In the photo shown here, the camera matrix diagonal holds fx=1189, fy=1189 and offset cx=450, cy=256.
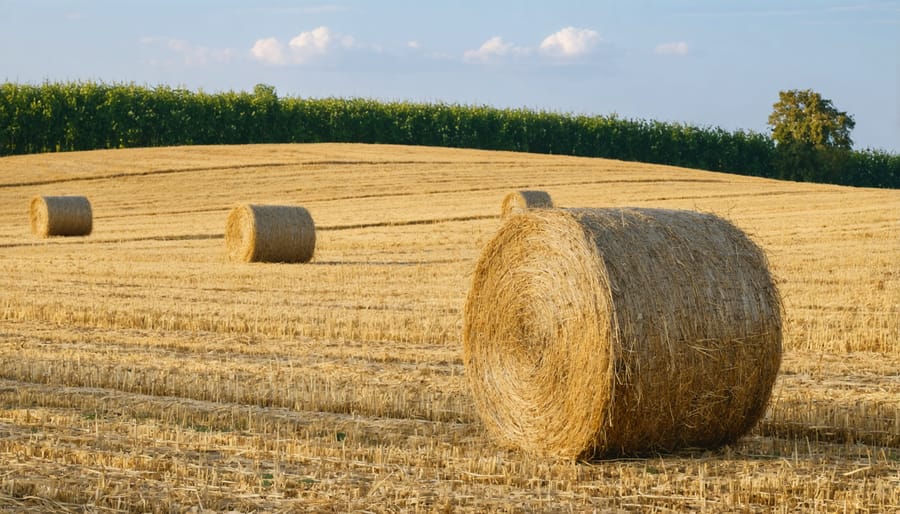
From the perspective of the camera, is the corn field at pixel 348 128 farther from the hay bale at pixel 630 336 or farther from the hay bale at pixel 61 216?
the hay bale at pixel 630 336

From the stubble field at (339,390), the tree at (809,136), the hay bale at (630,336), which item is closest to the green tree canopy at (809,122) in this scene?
the tree at (809,136)

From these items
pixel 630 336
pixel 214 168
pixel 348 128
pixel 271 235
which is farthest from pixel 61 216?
pixel 348 128

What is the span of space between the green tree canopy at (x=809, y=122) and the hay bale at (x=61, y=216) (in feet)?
167

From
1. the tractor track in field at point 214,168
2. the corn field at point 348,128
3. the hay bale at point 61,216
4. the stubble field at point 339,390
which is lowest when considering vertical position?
the stubble field at point 339,390

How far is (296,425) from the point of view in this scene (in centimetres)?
834

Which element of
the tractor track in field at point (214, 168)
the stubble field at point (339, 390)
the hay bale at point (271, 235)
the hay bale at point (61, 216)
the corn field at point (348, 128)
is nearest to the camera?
the stubble field at point (339, 390)

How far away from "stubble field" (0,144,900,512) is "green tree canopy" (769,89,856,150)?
4651cm

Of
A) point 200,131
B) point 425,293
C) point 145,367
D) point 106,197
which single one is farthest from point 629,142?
point 145,367

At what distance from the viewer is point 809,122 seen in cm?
7338

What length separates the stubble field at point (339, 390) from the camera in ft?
21.0

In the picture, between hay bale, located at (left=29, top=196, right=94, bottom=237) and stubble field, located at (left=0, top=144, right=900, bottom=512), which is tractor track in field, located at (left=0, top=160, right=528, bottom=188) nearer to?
hay bale, located at (left=29, top=196, right=94, bottom=237)

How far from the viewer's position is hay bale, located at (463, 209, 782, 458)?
24.0 feet

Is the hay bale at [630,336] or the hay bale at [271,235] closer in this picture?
the hay bale at [630,336]

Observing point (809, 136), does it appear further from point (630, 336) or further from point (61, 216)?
point (630, 336)
